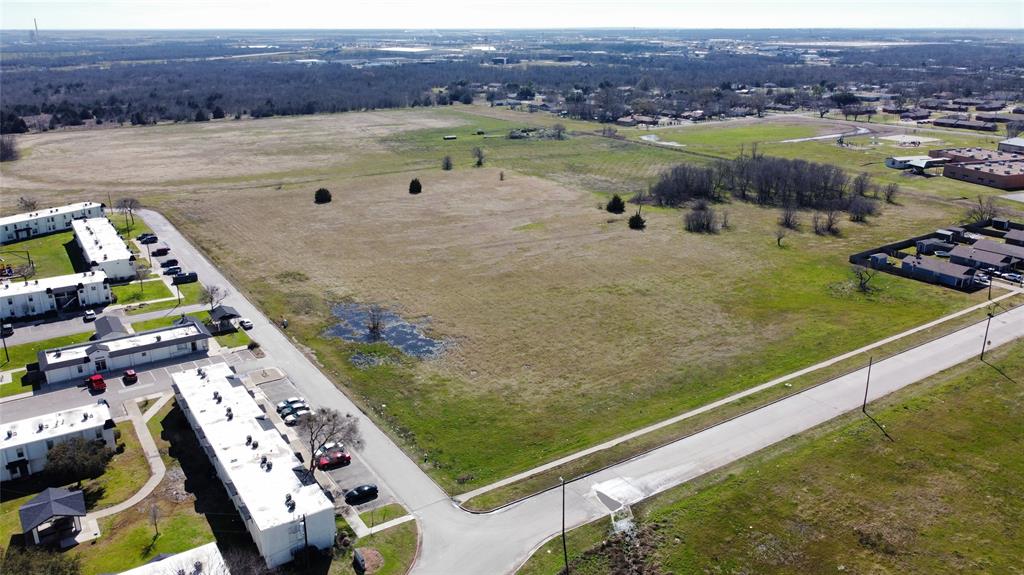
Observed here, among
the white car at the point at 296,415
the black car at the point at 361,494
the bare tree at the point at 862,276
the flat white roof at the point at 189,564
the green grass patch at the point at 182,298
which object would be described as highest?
the green grass patch at the point at 182,298

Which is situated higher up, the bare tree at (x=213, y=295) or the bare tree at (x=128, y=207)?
the bare tree at (x=128, y=207)

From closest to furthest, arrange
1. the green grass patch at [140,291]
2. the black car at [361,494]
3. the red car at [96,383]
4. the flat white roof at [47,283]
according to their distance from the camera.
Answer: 1. the black car at [361,494]
2. the red car at [96,383]
3. the flat white roof at [47,283]
4. the green grass patch at [140,291]

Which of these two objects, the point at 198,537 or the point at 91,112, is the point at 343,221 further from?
the point at 91,112

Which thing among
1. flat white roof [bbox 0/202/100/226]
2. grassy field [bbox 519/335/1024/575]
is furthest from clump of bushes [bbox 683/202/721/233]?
flat white roof [bbox 0/202/100/226]

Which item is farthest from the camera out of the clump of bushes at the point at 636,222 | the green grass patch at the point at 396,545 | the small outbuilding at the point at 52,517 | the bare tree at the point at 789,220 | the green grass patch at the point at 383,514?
the bare tree at the point at 789,220

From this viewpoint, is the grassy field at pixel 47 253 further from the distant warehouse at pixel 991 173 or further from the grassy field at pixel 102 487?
the distant warehouse at pixel 991 173

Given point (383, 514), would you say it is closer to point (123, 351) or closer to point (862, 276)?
point (123, 351)

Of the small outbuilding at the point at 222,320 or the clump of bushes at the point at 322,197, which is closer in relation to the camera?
the small outbuilding at the point at 222,320

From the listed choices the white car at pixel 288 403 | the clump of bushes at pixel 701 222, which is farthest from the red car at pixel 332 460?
the clump of bushes at pixel 701 222

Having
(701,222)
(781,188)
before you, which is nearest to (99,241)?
(701,222)
